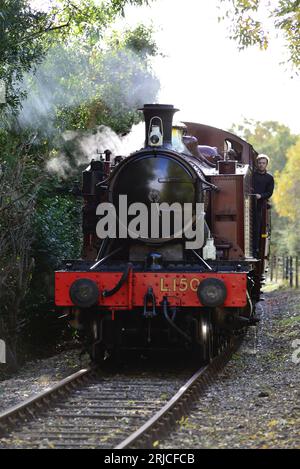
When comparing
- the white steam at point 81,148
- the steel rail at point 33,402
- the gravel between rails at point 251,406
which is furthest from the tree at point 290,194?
the steel rail at point 33,402

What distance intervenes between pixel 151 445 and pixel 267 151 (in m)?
69.1

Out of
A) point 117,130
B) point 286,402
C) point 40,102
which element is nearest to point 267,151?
point 117,130

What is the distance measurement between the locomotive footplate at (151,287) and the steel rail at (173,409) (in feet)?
2.98

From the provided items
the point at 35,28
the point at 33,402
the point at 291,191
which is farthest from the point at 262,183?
the point at 291,191

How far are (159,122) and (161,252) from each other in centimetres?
165

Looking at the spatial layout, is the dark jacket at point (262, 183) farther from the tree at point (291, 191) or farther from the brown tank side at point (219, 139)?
the tree at point (291, 191)

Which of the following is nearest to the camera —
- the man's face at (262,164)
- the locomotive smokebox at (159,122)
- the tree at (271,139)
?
the locomotive smokebox at (159,122)

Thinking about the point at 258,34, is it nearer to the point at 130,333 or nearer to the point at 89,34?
the point at 89,34

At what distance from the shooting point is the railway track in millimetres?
6812

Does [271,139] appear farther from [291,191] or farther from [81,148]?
[81,148]

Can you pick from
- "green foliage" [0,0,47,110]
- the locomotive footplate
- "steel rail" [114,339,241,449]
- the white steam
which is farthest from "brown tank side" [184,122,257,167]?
"steel rail" [114,339,241,449]

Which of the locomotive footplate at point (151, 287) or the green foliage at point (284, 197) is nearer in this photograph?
the locomotive footplate at point (151, 287)

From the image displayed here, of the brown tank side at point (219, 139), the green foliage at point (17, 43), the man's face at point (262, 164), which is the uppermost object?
the green foliage at point (17, 43)

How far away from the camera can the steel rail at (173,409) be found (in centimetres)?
659
